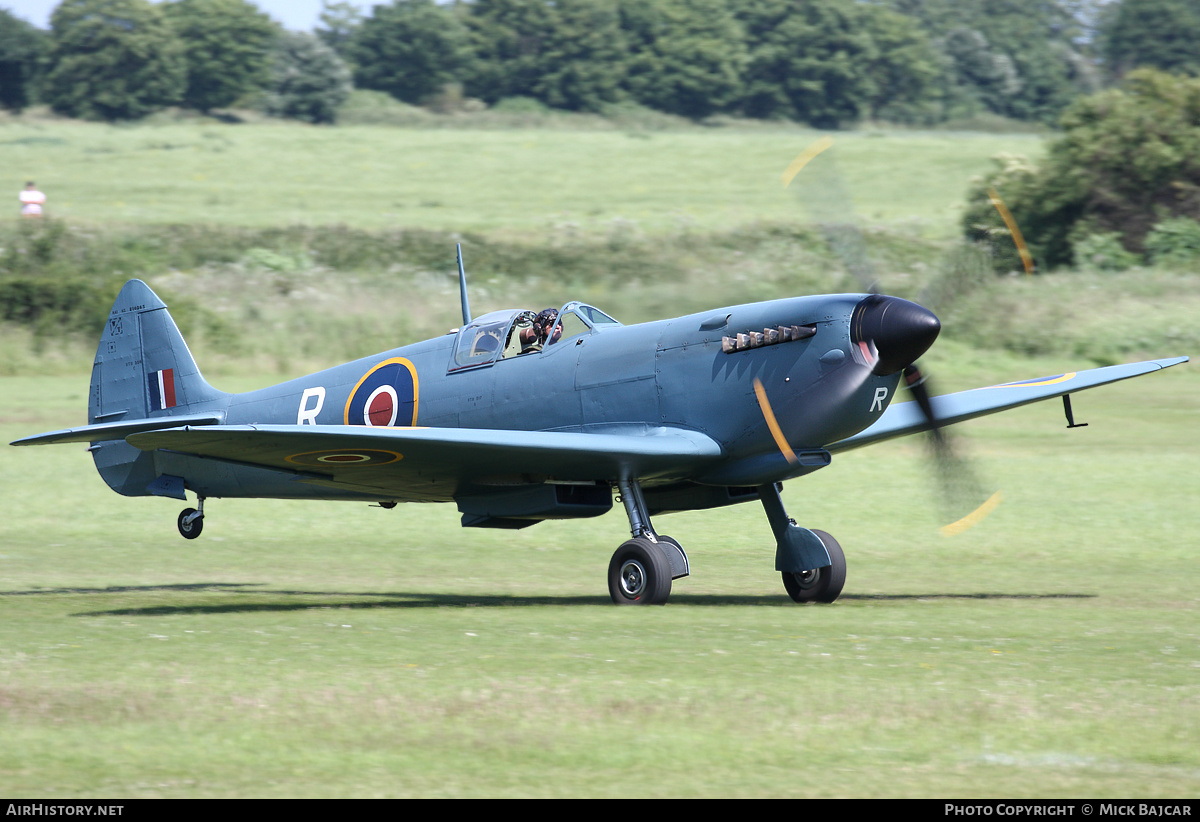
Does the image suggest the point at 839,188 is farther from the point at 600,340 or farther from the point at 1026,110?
the point at 1026,110

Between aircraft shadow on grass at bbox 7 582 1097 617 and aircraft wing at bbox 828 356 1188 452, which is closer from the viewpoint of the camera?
aircraft shadow on grass at bbox 7 582 1097 617

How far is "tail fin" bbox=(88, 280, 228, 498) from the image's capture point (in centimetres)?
1424

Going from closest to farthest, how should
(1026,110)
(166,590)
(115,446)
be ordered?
1. (166,590)
2. (115,446)
3. (1026,110)

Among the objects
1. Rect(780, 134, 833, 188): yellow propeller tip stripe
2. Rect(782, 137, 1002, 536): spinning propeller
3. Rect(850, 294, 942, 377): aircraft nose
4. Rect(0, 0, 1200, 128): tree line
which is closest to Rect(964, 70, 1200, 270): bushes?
Rect(782, 137, 1002, 536): spinning propeller

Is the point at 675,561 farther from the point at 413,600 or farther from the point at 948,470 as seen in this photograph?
the point at 413,600

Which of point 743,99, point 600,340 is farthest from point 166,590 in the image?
point 743,99

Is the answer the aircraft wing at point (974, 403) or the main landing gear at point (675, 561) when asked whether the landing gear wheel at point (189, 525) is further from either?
the aircraft wing at point (974, 403)

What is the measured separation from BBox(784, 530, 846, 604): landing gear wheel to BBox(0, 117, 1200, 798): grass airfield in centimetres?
23

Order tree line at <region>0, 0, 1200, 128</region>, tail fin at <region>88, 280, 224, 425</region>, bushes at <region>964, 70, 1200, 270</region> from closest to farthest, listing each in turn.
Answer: tail fin at <region>88, 280, 224, 425</region> < bushes at <region>964, 70, 1200, 270</region> < tree line at <region>0, 0, 1200, 128</region>

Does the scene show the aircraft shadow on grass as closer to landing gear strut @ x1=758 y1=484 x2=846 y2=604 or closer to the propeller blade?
landing gear strut @ x1=758 y1=484 x2=846 y2=604

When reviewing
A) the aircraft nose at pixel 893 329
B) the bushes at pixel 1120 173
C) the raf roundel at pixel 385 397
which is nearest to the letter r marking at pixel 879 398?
the aircraft nose at pixel 893 329

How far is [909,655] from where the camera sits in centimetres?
845

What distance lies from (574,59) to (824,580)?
80.6 meters

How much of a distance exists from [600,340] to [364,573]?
420 cm
